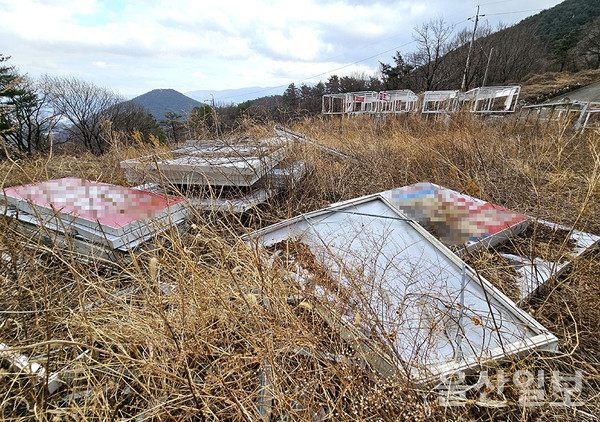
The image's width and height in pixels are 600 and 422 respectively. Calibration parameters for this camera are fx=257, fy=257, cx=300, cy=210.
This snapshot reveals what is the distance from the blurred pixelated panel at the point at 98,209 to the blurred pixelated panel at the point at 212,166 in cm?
49

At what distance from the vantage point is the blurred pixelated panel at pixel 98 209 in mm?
2395

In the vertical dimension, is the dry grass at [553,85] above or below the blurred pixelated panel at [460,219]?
above

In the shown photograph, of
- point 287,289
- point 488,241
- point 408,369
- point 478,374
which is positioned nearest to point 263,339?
point 287,289

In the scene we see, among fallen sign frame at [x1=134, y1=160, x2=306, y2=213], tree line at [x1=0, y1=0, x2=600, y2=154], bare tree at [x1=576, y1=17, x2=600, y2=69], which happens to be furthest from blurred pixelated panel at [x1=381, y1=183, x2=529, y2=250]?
bare tree at [x1=576, y1=17, x2=600, y2=69]

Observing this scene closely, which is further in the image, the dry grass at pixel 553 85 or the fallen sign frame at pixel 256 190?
the dry grass at pixel 553 85

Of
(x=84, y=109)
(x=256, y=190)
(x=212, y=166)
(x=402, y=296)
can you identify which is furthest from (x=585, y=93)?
(x=84, y=109)

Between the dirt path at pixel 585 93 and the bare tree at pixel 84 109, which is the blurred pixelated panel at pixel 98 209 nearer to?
the bare tree at pixel 84 109

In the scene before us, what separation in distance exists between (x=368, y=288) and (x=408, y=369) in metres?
0.61

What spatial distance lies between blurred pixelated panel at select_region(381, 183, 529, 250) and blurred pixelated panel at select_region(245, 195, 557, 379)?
0.24 m

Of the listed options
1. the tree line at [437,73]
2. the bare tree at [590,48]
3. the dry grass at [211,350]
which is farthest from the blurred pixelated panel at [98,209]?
the bare tree at [590,48]

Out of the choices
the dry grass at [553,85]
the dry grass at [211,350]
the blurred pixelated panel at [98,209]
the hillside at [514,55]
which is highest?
the hillside at [514,55]

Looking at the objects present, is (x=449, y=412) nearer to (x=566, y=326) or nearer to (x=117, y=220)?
(x=566, y=326)

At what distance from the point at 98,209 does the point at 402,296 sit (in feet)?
9.94

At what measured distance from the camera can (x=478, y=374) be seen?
1.50 metres
